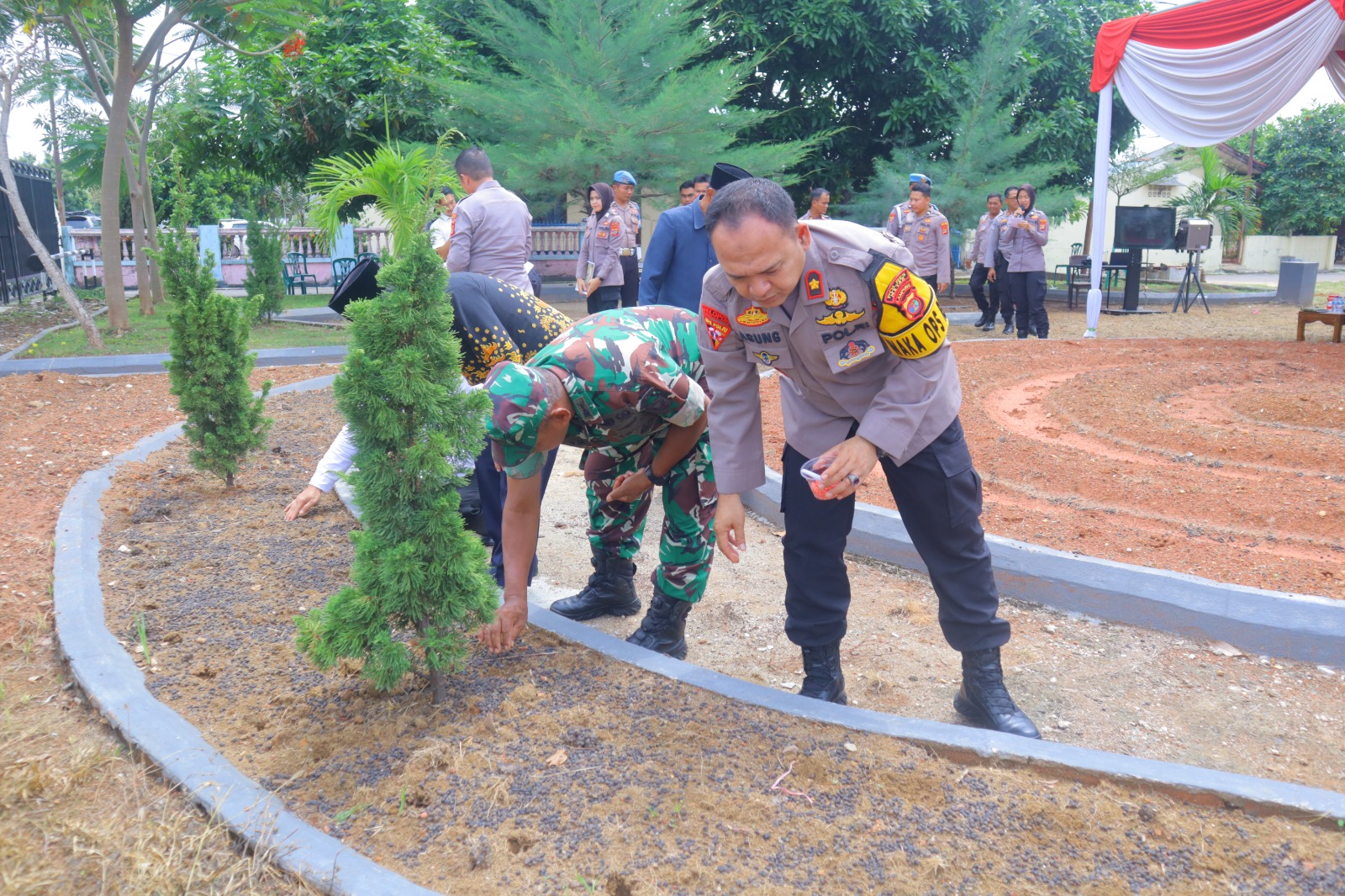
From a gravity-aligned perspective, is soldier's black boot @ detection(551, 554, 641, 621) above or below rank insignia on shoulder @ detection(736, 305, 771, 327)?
below

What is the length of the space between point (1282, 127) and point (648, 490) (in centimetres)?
3425

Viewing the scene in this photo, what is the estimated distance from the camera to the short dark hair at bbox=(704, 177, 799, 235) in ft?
7.94

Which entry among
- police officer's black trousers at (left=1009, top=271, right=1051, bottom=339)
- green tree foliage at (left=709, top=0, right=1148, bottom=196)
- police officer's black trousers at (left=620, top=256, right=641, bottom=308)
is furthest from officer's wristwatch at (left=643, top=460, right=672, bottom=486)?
green tree foliage at (left=709, top=0, right=1148, bottom=196)

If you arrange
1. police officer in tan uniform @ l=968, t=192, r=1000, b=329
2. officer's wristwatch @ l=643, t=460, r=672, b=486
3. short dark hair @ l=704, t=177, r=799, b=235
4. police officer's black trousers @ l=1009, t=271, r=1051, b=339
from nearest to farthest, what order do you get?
1. short dark hair @ l=704, t=177, r=799, b=235
2. officer's wristwatch @ l=643, t=460, r=672, b=486
3. police officer's black trousers @ l=1009, t=271, r=1051, b=339
4. police officer in tan uniform @ l=968, t=192, r=1000, b=329

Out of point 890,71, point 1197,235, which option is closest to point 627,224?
point 1197,235

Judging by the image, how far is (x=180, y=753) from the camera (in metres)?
2.63

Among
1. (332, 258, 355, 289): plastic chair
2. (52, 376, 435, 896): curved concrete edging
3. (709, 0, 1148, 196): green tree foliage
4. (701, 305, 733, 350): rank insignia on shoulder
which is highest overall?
(709, 0, 1148, 196): green tree foliage

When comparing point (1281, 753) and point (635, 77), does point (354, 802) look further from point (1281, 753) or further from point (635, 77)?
point (635, 77)

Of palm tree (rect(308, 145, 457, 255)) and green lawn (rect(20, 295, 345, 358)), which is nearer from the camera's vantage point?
palm tree (rect(308, 145, 457, 255))

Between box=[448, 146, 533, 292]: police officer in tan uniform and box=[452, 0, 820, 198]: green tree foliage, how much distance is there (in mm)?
7932

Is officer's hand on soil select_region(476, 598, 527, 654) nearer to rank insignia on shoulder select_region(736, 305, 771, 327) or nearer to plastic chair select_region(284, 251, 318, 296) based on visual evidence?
rank insignia on shoulder select_region(736, 305, 771, 327)

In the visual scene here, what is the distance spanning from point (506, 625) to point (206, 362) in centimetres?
274

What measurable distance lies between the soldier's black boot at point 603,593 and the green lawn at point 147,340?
6.79 metres

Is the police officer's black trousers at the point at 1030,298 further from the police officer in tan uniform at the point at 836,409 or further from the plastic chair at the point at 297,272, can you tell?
the plastic chair at the point at 297,272
